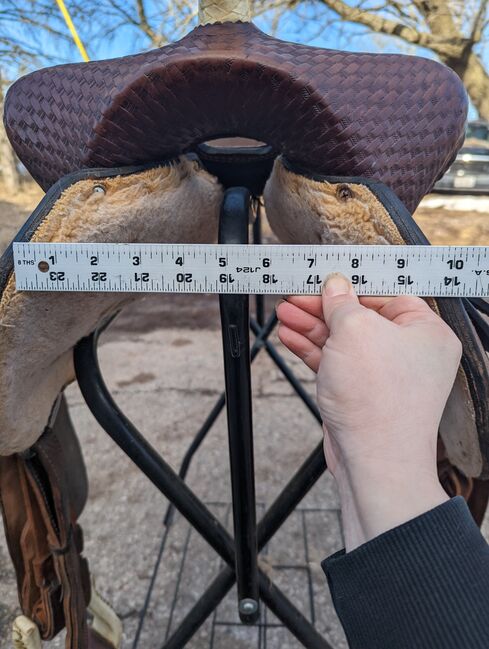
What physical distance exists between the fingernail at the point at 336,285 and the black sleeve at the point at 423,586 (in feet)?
0.60

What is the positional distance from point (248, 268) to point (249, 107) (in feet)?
0.44

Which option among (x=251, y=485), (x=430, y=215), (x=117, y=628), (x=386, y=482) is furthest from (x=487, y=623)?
(x=430, y=215)

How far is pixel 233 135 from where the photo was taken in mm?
429

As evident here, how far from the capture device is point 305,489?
0.57 metres

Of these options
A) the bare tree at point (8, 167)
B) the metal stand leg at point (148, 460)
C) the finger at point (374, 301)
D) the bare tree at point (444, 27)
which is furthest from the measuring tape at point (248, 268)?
the bare tree at point (444, 27)

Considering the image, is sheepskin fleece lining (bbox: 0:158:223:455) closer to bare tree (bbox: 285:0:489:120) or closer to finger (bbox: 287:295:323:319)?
finger (bbox: 287:295:323:319)

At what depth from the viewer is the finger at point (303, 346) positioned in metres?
0.46

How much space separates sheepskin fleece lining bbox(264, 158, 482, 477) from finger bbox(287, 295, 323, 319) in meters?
0.05

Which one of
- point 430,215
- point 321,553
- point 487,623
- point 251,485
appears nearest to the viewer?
point 487,623

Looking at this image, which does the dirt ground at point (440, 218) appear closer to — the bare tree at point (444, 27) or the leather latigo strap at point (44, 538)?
the bare tree at point (444, 27)

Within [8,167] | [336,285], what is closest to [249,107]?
[336,285]

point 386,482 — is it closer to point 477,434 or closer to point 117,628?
point 477,434

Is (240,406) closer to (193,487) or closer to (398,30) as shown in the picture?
(193,487)

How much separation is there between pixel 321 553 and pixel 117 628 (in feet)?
1.63
